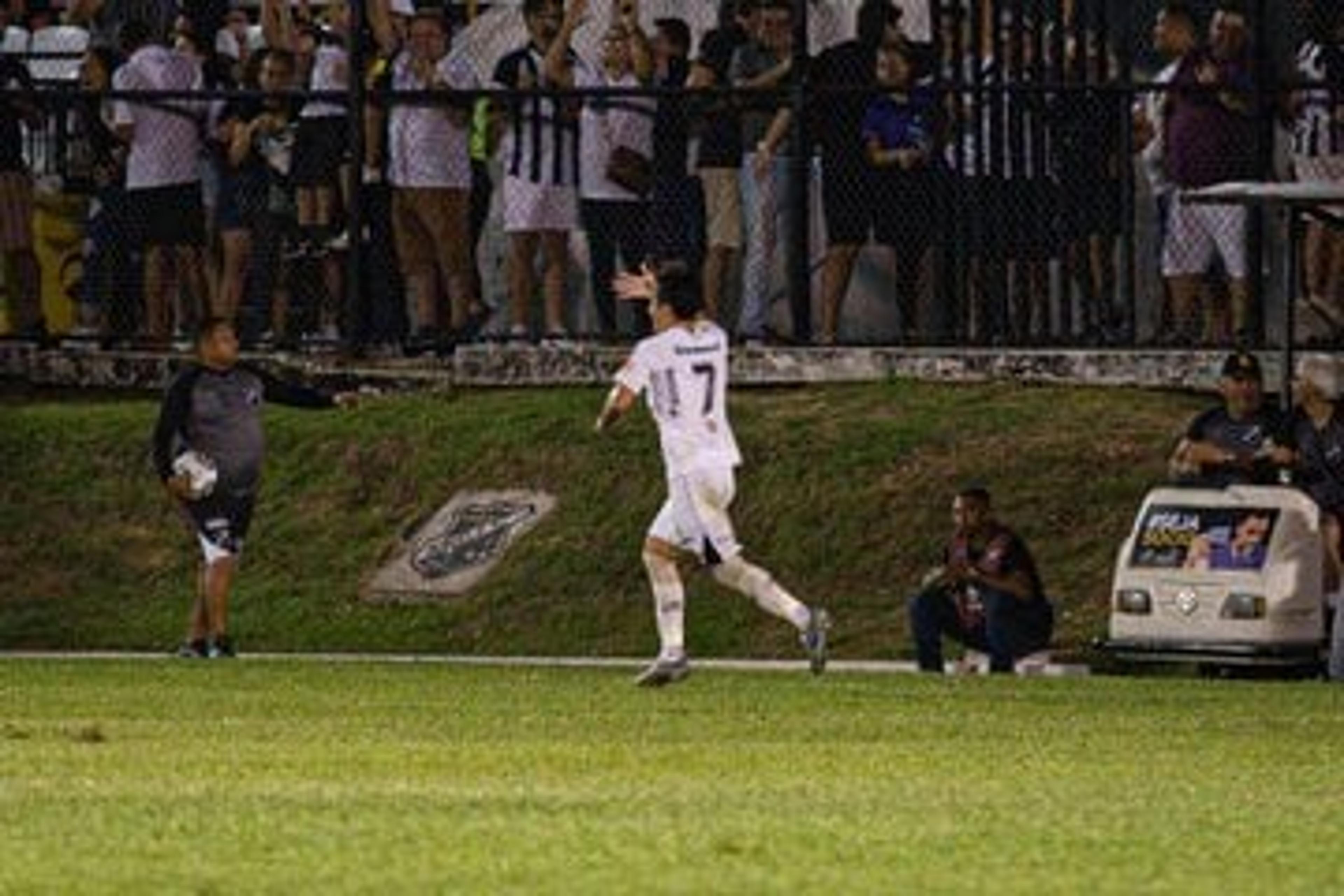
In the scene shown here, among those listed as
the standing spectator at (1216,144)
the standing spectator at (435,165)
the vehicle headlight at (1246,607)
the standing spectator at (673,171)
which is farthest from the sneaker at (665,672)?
the standing spectator at (435,165)

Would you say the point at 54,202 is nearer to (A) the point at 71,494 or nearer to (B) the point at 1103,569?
(A) the point at 71,494

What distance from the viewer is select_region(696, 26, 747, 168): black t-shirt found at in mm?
35406

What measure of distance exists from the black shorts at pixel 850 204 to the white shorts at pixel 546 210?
1703 millimetres

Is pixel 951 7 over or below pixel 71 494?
over

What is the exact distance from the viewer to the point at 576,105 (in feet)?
117

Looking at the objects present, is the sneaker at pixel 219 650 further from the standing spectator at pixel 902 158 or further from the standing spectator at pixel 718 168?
the standing spectator at pixel 902 158

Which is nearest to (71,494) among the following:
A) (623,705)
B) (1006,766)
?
(623,705)

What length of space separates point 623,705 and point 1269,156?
10.1 m

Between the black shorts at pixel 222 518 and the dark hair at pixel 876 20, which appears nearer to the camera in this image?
the black shorts at pixel 222 518

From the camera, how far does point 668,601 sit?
2741 centimetres

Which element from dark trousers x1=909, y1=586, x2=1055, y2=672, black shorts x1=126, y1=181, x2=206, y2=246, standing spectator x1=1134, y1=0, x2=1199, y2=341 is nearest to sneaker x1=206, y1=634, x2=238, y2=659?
dark trousers x1=909, y1=586, x2=1055, y2=672

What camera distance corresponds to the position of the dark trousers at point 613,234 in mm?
35656

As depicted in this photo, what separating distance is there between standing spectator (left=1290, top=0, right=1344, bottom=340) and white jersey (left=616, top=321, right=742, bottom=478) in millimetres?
7109

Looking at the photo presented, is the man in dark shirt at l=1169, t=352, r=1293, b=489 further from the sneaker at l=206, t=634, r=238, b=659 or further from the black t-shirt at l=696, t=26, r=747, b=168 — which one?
the black t-shirt at l=696, t=26, r=747, b=168
